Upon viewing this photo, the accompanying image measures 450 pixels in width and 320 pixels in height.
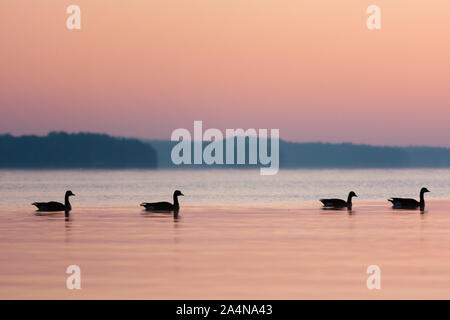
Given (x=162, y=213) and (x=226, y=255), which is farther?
(x=162, y=213)

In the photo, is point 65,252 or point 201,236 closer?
point 65,252

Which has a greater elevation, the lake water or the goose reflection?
the goose reflection

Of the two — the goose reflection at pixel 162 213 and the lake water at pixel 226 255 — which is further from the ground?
the goose reflection at pixel 162 213

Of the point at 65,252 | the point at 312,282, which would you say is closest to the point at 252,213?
the point at 65,252

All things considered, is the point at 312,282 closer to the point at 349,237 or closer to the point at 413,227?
the point at 349,237

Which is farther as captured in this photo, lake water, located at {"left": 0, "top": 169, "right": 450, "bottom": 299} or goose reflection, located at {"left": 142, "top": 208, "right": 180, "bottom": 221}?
goose reflection, located at {"left": 142, "top": 208, "right": 180, "bottom": 221}

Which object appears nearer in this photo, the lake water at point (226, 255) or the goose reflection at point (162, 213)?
the lake water at point (226, 255)

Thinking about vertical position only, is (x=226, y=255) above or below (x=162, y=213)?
below

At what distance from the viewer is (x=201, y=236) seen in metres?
26.3

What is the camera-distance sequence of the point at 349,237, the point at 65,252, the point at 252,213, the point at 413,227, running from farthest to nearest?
the point at 252,213 < the point at 413,227 < the point at 349,237 < the point at 65,252

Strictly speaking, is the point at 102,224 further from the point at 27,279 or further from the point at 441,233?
the point at 27,279

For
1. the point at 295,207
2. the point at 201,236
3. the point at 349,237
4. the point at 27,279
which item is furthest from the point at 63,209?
the point at 27,279
